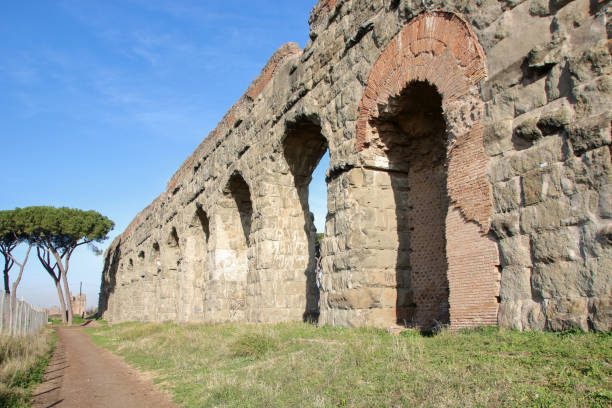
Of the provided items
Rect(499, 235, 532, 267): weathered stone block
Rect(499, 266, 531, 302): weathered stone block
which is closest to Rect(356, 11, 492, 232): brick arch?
Rect(499, 235, 532, 267): weathered stone block

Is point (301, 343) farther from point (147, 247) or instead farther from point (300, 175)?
point (147, 247)

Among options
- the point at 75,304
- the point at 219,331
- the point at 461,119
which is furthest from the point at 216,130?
the point at 75,304

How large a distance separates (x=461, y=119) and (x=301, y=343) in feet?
11.8

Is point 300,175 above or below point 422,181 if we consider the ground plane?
above

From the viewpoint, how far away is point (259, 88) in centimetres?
1222

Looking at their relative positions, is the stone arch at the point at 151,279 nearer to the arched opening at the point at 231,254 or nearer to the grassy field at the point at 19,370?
the arched opening at the point at 231,254

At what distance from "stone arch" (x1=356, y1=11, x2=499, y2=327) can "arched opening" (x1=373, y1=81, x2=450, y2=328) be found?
0.05ft

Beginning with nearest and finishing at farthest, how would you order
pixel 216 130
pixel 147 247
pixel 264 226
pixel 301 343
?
pixel 301 343 → pixel 264 226 → pixel 216 130 → pixel 147 247

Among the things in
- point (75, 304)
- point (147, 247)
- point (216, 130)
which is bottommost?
point (75, 304)

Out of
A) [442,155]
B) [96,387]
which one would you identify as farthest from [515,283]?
[96,387]

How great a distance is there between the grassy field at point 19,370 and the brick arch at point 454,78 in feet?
18.4

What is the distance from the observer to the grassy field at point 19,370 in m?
5.82

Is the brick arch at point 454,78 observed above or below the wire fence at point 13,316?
above

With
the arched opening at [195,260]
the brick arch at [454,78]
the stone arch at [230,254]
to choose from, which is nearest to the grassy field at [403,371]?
the brick arch at [454,78]
